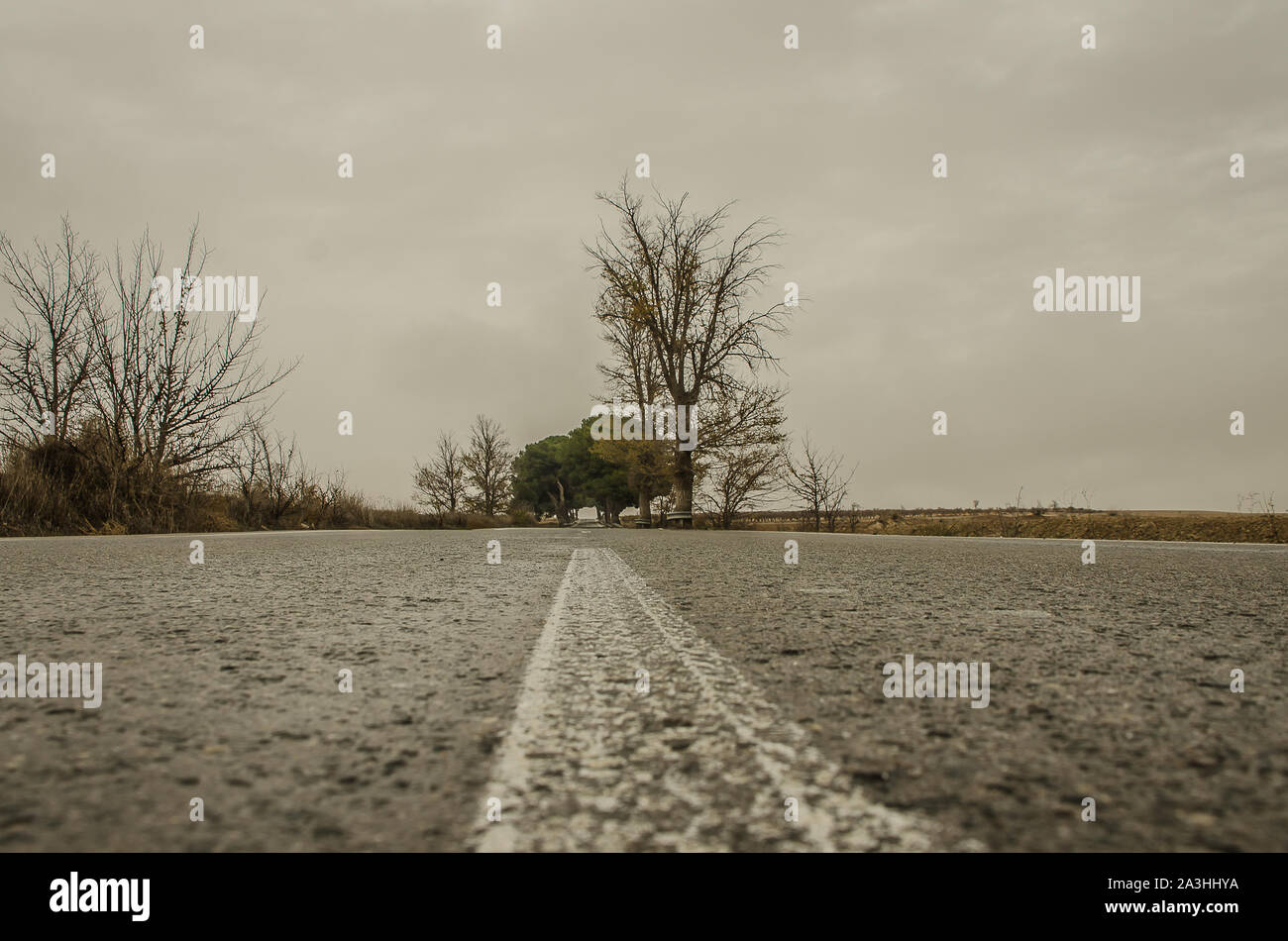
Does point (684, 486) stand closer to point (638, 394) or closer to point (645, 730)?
point (638, 394)

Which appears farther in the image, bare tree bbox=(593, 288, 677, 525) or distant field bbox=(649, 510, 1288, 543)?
bare tree bbox=(593, 288, 677, 525)

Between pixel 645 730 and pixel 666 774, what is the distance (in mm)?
245

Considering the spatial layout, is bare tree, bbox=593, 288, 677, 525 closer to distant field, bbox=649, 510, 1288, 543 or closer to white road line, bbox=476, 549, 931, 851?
distant field, bbox=649, 510, 1288, 543

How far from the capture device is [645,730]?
54.1 inches

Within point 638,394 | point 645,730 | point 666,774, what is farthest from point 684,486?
point 666,774

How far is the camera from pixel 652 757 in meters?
1.21

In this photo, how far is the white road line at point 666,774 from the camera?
92 cm

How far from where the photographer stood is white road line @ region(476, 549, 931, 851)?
36.2 inches

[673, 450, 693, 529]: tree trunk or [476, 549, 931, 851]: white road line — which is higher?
[673, 450, 693, 529]: tree trunk

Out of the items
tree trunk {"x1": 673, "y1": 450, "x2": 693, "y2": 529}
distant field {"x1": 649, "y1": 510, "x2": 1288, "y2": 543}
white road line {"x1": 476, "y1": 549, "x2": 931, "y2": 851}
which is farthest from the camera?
tree trunk {"x1": 673, "y1": 450, "x2": 693, "y2": 529}

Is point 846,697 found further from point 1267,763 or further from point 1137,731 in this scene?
point 1267,763

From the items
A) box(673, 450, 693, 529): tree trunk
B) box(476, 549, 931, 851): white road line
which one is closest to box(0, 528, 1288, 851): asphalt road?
box(476, 549, 931, 851): white road line

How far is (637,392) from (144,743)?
24.8m
